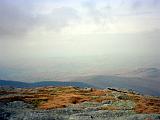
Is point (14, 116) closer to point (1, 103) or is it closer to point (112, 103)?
point (1, 103)

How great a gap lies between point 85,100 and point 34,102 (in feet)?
31.6

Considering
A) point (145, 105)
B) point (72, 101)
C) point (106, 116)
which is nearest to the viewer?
point (106, 116)

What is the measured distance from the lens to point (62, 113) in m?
50.2

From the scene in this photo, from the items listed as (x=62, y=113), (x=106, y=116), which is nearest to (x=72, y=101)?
(x=62, y=113)

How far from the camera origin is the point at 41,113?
163 feet

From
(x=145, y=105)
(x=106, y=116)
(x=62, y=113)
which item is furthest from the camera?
(x=145, y=105)

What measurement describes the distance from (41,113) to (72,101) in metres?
12.5

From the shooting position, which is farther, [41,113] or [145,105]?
[145,105]

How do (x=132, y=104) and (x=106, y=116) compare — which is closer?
(x=106, y=116)

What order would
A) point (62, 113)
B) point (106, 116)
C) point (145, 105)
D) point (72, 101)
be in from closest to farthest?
point (106, 116)
point (62, 113)
point (145, 105)
point (72, 101)

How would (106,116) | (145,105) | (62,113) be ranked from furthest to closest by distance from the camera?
(145,105), (62,113), (106,116)

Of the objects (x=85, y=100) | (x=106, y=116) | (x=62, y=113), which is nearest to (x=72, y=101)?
(x=85, y=100)

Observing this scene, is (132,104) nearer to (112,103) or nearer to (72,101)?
(112,103)

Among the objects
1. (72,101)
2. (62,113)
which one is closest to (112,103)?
(72,101)
